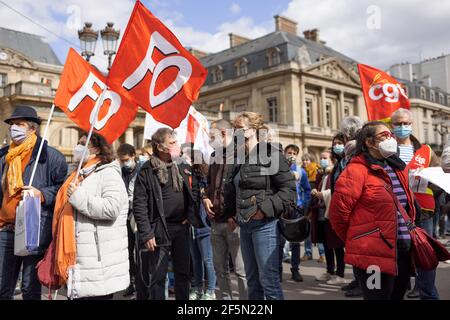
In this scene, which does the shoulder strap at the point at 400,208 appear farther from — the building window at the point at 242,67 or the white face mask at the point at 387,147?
the building window at the point at 242,67

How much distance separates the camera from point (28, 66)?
42219mm

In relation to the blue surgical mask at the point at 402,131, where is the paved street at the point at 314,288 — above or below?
below

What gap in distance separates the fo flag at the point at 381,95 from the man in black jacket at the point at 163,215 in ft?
11.5

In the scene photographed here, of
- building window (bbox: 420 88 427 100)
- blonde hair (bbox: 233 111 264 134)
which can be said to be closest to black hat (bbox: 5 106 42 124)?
blonde hair (bbox: 233 111 264 134)

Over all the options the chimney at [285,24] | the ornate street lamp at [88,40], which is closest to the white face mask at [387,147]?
the ornate street lamp at [88,40]

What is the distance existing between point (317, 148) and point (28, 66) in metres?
29.9

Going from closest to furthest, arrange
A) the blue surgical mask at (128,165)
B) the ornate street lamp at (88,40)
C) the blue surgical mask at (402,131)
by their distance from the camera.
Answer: the blue surgical mask at (402,131) < the blue surgical mask at (128,165) < the ornate street lamp at (88,40)

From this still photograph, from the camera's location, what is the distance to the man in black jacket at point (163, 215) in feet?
13.5

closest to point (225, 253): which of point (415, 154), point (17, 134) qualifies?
point (415, 154)

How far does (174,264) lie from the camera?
14.2 feet

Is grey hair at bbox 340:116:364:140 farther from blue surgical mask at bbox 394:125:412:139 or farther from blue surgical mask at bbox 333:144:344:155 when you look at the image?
blue surgical mask at bbox 394:125:412:139
